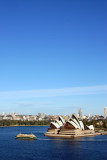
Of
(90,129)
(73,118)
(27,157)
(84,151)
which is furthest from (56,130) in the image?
(27,157)

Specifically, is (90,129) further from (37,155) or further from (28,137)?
(37,155)

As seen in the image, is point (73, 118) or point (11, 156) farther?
point (73, 118)

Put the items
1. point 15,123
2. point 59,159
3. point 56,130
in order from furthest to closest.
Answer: point 15,123 → point 56,130 → point 59,159

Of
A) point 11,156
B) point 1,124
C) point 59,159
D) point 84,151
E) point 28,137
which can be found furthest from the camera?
point 1,124

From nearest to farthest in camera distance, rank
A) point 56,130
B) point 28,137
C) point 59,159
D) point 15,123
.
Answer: point 59,159 → point 28,137 → point 56,130 → point 15,123

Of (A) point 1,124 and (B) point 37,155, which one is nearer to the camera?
(B) point 37,155

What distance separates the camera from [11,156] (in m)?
32.9

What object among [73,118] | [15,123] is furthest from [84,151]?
[15,123]

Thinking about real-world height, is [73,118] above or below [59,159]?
above

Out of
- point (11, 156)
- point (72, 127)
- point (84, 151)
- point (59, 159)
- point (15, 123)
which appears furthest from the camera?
point (15, 123)

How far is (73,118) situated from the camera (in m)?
63.7

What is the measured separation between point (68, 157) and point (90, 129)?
36597 millimetres

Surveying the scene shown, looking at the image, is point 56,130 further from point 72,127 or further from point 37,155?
point 37,155

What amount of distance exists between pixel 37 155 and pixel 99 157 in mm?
7877
